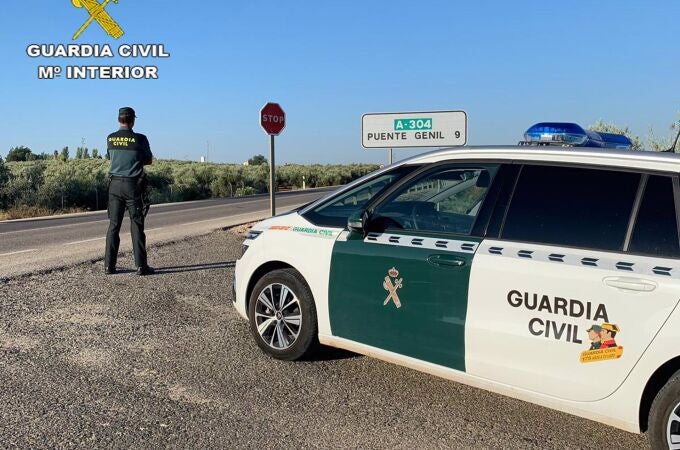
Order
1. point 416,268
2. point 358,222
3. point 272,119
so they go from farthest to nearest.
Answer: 1. point 272,119
2. point 358,222
3. point 416,268

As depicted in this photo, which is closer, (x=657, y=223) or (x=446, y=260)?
(x=657, y=223)

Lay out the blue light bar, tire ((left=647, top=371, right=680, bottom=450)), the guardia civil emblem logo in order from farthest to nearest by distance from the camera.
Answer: the blue light bar
the guardia civil emblem logo
tire ((left=647, top=371, right=680, bottom=450))

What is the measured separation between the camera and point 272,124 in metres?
12.3

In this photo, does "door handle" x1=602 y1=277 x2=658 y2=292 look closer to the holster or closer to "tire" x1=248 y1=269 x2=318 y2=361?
"tire" x1=248 y1=269 x2=318 y2=361

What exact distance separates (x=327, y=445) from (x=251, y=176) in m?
46.3

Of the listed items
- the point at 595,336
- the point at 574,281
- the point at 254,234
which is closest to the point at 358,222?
the point at 254,234

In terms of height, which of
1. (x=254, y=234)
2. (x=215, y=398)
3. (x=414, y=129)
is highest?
(x=414, y=129)

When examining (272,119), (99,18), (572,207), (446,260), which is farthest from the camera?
(99,18)

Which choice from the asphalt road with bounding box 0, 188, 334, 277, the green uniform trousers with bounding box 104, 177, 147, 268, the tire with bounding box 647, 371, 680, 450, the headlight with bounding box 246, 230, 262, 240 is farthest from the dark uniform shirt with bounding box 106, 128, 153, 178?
the tire with bounding box 647, 371, 680, 450

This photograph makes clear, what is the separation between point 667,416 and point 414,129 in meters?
9.98

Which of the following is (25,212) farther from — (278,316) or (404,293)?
(404,293)

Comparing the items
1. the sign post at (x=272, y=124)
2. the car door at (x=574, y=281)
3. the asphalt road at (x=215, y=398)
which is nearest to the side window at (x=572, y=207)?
the car door at (x=574, y=281)

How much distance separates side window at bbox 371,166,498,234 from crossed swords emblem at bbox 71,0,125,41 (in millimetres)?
16151

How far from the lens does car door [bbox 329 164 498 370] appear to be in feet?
12.1
